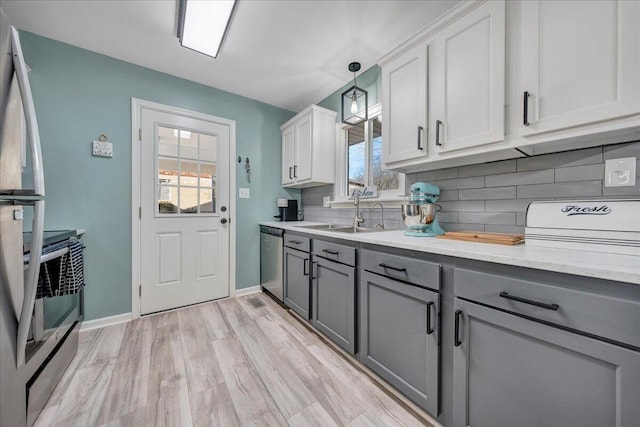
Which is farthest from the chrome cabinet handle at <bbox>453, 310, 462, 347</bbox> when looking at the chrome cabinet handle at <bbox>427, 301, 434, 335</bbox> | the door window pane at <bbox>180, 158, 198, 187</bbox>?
the door window pane at <bbox>180, 158, 198, 187</bbox>

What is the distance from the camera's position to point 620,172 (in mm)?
1055

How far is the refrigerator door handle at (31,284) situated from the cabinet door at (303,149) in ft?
6.76

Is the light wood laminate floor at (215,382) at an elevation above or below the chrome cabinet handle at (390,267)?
below

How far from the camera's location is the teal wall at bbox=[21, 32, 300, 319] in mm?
1919

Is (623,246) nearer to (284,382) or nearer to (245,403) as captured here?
(284,382)

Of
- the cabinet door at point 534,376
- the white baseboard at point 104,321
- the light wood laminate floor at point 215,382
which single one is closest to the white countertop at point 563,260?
the cabinet door at point 534,376

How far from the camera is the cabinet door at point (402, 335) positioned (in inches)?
43.1

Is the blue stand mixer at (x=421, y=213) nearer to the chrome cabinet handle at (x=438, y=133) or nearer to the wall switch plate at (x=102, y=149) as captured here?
the chrome cabinet handle at (x=438, y=133)

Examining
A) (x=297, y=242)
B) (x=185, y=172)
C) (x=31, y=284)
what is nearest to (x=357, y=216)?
(x=297, y=242)

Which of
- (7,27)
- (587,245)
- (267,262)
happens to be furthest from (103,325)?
(587,245)

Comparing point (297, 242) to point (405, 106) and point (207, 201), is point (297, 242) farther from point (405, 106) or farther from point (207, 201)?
point (405, 106)

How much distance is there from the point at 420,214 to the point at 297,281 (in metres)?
1.24

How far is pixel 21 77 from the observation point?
90 cm

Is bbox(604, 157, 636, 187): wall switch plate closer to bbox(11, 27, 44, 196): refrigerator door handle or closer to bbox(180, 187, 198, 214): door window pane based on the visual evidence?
bbox(11, 27, 44, 196): refrigerator door handle
